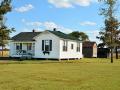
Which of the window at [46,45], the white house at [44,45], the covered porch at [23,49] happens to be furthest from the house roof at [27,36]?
the window at [46,45]

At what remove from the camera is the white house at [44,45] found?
56.8m

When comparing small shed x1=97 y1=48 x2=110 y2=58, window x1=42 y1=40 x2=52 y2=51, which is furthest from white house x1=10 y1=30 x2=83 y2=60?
small shed x1=97 y1=48 x2=110 y2=58

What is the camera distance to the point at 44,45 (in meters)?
57.3

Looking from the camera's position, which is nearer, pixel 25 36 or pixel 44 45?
pixel 44 45

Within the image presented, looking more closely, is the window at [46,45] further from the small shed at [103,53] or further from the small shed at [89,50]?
the small shed at [103,53]

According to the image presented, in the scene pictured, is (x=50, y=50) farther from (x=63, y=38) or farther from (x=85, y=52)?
(x=85, y=52)

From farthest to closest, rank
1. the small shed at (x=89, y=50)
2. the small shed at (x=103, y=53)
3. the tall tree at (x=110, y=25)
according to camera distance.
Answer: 1. the small shed at (x=89, y=50)
2. the small shed at (x=103, y=53)
3. the tall tree at (x=110, y=25)

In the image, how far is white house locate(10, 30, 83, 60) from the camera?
56.8 metres

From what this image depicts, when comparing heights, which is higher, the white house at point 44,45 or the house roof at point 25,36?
the house roof at point 25,36

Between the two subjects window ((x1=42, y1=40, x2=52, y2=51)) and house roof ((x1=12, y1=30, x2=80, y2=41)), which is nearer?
window ((x1=42, y1=40, x2=52, y2=51))

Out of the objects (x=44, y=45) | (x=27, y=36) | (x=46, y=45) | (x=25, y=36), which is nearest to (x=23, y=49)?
(x=27, y=36)

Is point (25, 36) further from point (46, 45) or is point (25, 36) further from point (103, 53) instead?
point (103, 53)

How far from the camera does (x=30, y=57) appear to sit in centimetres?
5819

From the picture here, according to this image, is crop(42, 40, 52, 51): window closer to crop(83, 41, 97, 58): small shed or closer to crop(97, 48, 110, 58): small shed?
crop(83, 41, 97, 58): small shed
